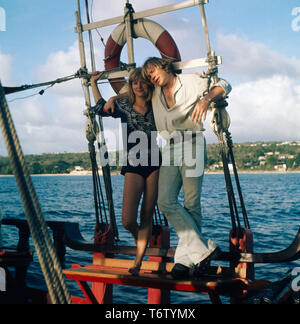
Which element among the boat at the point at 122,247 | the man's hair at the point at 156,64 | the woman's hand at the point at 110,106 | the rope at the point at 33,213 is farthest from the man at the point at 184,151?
the rope at the point at 33,213

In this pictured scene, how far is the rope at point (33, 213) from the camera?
7.25ft

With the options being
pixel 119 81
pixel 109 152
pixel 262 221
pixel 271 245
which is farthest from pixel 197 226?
pixel 262 221

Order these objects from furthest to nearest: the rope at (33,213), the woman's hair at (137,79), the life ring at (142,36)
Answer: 1. the life ring at (142,36)
2. the woman's hair at (137,79)
3. the rope at (33,213)

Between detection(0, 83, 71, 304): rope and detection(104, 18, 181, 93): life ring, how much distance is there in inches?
101

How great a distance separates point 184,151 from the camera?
3.39 meters

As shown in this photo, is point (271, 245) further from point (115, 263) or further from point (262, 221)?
point (115, 263)

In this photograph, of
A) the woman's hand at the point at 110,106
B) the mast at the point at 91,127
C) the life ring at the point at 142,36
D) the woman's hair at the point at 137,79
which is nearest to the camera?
the woman's hair at the point at 137,79

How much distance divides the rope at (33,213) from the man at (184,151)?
123 centimetres

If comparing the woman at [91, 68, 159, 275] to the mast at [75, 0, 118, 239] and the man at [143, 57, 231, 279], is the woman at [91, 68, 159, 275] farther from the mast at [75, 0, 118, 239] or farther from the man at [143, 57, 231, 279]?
the mast at [75, 0, 118, 239]

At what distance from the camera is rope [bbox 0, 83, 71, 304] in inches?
87.0

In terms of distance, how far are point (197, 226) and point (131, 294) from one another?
448 centimetres

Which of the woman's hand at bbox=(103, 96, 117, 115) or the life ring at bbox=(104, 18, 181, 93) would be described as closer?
the woman's hand at bbox=(103, 96, 117, 115)

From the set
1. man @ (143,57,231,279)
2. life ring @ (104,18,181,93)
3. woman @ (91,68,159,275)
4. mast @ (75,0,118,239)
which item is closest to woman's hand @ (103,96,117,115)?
woman @ (91,68,159,275)

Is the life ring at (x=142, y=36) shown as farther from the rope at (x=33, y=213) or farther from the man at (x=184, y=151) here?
the rope at (x=33, y=213)
